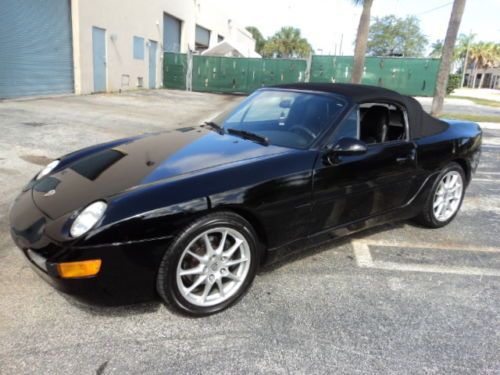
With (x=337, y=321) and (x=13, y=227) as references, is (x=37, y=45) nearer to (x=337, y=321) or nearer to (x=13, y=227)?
(x=13, y=227)

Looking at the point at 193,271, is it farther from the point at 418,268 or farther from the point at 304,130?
the point at 418,268

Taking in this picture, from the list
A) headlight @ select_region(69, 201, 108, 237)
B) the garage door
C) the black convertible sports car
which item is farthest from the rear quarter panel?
the garage door

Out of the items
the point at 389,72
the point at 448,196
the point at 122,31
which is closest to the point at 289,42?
the point at 389,72

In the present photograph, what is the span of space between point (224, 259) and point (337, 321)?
82cm

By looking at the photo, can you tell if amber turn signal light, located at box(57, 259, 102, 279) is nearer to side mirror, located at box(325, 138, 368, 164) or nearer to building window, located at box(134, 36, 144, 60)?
side mirror, located at box(325, 138, 368, 164)

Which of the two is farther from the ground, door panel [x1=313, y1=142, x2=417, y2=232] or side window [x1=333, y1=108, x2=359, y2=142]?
side window [x1=333, y1=108, x2=359, y2=142]

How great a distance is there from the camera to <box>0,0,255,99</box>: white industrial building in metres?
13.4

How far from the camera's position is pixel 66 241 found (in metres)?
2.18

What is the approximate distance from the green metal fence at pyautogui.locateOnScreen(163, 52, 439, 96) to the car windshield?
20.5 meters

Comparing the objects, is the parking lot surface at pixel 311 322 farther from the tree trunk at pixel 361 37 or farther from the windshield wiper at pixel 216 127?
the tree trunk at pixel 361 37

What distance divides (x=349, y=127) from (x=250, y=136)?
783 millimetres

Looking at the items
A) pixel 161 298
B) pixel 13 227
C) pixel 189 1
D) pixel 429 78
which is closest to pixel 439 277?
→ pixel 161 298

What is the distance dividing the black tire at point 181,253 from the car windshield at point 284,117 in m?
0.81

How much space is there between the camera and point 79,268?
7.09 ft
